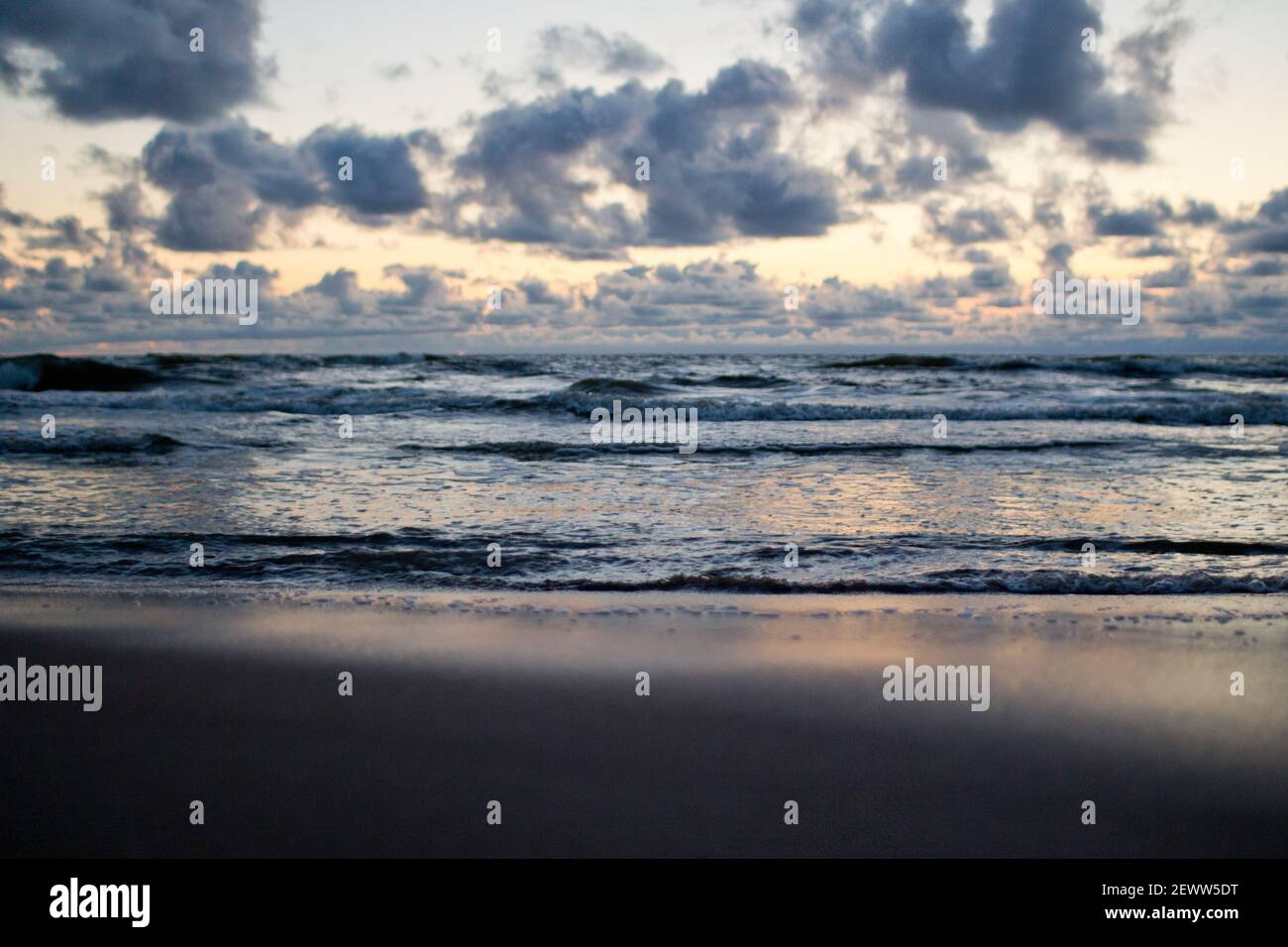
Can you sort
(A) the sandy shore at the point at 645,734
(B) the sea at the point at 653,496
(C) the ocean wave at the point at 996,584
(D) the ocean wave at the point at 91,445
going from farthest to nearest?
(D) the ocean wave at the point at 91,445, (B) the sea at the point at 653,496, (C) the ocean wave at the point at 996,584, (A) the sandy shore at the point at 645,734

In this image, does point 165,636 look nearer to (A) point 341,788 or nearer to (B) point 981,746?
(A) point 341,788

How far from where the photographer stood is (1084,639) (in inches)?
235

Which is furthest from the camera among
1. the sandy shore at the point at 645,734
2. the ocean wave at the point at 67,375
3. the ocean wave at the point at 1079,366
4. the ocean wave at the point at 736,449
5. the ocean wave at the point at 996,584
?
the ocean wave at the point at 1079,366

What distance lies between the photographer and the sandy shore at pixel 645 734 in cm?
379

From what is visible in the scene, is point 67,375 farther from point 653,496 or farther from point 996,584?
point 996,584

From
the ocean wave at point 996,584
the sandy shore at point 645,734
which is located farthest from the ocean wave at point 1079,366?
the sandy shore at point 645,734

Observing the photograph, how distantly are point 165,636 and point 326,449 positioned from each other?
34.1ft

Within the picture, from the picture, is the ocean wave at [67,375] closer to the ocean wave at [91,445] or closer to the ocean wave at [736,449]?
the ocean wave at [91,445]

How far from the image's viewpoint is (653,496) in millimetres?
11336

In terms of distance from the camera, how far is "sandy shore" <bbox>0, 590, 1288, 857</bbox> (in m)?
3.79

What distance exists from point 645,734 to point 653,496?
6782 millimetres

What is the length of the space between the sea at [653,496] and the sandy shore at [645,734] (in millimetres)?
1089

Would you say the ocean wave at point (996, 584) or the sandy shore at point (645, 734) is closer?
the sandy shore at point (645, 734)

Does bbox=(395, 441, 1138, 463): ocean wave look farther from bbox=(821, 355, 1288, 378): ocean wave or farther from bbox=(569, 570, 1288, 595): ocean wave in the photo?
bbox=(821, 355, 1288, 378): ocean wave
